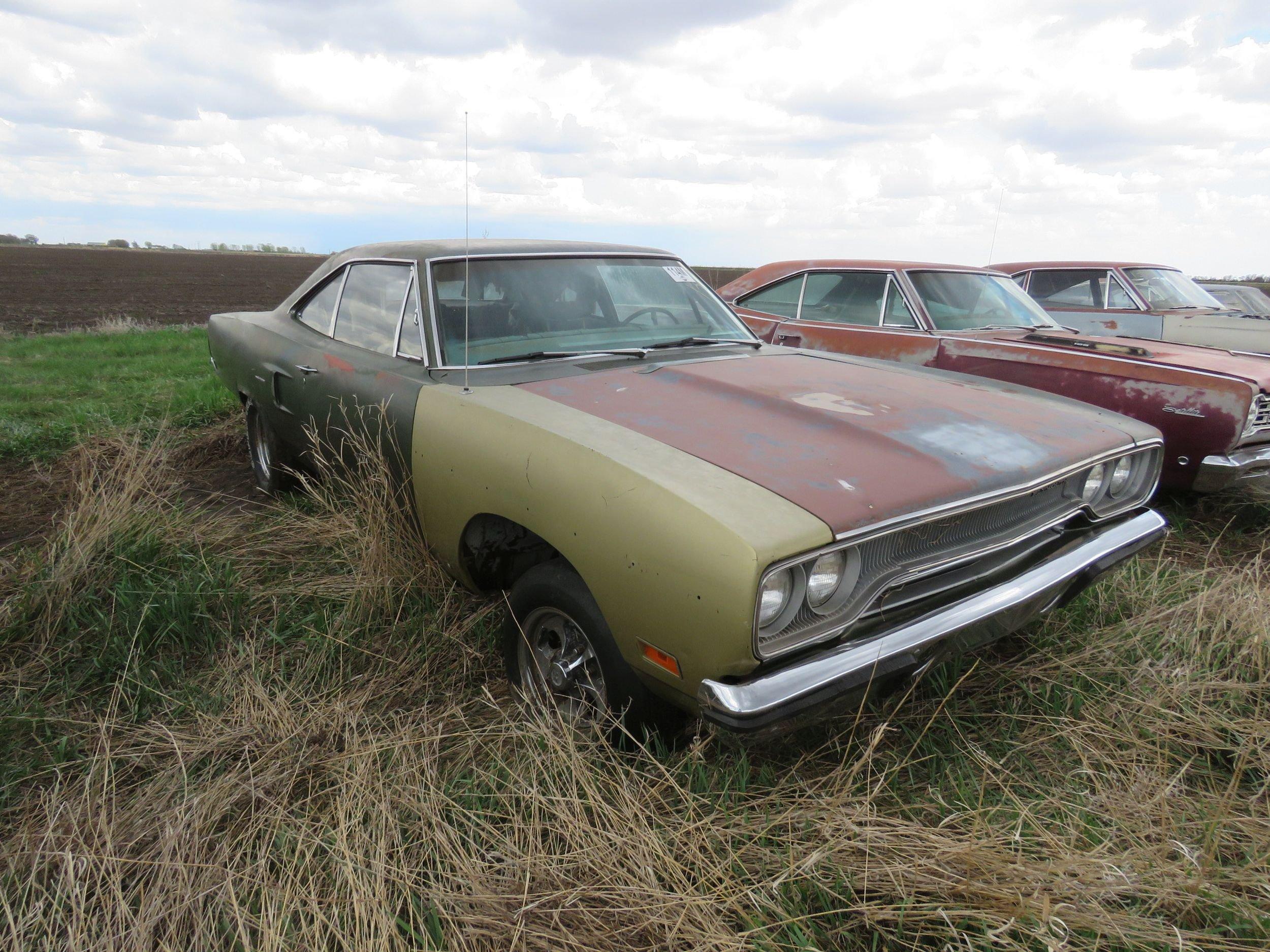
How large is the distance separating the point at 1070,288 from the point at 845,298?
2858mm

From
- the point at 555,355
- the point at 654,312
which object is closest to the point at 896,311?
the point at 654,312

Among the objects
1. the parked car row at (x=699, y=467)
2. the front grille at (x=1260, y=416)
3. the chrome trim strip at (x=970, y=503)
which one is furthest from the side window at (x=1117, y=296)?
the chrome trim strip at (x=970, y=503)

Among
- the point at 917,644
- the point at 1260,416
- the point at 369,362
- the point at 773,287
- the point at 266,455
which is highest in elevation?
the point at 773,287

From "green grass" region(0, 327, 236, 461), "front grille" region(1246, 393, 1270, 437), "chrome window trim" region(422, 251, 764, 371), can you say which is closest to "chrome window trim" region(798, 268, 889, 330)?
"chrome window trim" region(422, 251, 764, 371)

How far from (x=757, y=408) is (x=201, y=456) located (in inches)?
159

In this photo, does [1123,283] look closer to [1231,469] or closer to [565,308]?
[1231,469]

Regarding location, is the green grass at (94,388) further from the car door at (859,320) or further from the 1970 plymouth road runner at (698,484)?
the car door at (859,320)

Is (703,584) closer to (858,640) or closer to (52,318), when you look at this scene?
(858,640)

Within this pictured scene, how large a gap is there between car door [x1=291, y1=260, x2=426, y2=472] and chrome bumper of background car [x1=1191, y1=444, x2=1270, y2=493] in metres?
3.69

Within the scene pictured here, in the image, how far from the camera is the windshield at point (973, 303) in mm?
5254

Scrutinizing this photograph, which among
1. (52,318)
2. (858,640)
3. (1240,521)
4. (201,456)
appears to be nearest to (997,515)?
(858,640)

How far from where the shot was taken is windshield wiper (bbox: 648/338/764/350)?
321 centimetres

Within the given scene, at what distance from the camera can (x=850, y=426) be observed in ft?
7.54

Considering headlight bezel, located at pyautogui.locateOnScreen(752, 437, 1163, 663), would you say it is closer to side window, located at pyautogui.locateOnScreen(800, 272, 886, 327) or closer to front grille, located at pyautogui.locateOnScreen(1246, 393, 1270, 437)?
front grille, located at pyautogui.locateOnScreen(1246, 393, 1270, 437)
